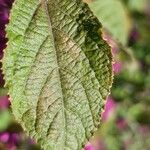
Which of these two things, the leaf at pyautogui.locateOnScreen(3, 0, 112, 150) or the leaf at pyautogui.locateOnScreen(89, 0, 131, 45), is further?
the leaf at pyautogui.locateOnScreen(89, 0, 131, 45)

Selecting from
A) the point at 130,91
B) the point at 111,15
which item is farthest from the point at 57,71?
the point at 130,91

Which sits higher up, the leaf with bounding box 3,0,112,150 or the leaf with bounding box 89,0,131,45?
the leaf with bounding box 3,0,112,150

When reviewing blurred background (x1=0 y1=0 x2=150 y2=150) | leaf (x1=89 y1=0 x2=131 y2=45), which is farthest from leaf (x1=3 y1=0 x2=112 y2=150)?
blurred background (x1=0 y1=0 x2=150 y2=150)

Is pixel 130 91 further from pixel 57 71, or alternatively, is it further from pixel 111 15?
pixel 57 71

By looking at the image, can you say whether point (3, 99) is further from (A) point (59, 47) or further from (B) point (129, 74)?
(A) point (59, 47)

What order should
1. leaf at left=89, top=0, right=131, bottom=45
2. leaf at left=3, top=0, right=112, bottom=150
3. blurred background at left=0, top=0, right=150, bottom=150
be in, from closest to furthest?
leaf at left=3, top=0, right=112, bottom=150
leaf at left=89, top=0, right=131, bottom=45
blurred background at left=0, top=0, right=150, bottom=150

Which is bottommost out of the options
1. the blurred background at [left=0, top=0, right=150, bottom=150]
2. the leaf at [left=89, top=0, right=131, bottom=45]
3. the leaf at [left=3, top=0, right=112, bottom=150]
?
the blurred background at [left=0, top=0, right=150, bottom=150]

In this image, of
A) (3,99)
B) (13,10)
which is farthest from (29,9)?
(3,99)

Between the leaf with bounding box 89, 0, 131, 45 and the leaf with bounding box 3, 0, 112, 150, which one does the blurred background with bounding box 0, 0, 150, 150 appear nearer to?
the leaf with bounding box 89, 0, 131, 45
